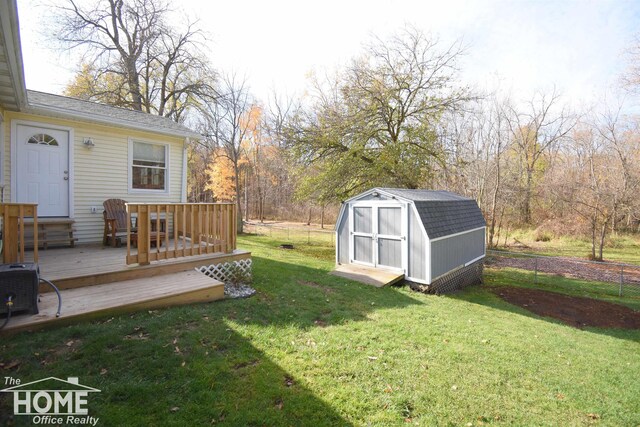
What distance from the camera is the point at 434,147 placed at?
12055 millimetres

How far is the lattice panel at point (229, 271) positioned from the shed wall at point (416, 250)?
3.85 metres

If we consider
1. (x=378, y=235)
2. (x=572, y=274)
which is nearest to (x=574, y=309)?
(x=378, y=235)

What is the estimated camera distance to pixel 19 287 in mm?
3033

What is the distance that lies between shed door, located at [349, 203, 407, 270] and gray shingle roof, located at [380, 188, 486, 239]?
0.49m

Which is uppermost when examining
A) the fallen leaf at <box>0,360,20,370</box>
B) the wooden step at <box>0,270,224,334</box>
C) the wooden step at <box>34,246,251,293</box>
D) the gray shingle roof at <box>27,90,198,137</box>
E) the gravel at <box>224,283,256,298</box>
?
the gray shingle roof at <box>27,90,198,137</box>

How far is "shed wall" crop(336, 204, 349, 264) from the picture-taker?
8641mm

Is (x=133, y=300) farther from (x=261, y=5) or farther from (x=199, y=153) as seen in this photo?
(x=199, y=153)

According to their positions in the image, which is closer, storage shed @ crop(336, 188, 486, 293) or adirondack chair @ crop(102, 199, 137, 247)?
adirondack chair @ crop(102, 199, 137, 247)

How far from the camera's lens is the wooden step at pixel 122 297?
10.2ft

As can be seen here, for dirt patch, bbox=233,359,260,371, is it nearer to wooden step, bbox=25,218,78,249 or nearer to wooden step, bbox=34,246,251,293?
wooden step, bbox=34,246,251,293

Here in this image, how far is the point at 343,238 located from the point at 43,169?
703cm

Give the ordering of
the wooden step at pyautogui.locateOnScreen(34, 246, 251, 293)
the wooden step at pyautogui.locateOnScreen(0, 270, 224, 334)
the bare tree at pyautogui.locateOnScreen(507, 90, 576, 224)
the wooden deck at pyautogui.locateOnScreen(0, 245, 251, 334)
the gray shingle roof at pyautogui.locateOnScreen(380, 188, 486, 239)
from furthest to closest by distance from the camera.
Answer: the bare tree at pyautogui.locateOnScreen(507, 90, 576, 224) → the gray shingle roof at pyautogui.locateOnScreen(380, 188, 486, 239) → the wooden step at pyautogui.locateOnScreen(34, 246, 251, 293) → the wooden deck at pyautogui.locateOnScreen(0, 245, 251, 334) → the wooden step at pyautogui.locateOnScreen(0, 270, 224, 334)

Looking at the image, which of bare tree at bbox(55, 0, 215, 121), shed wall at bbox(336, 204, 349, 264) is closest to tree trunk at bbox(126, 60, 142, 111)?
bare tree at bbox(55, 0, 215, 121)

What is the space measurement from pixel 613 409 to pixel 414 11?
44.3ft
